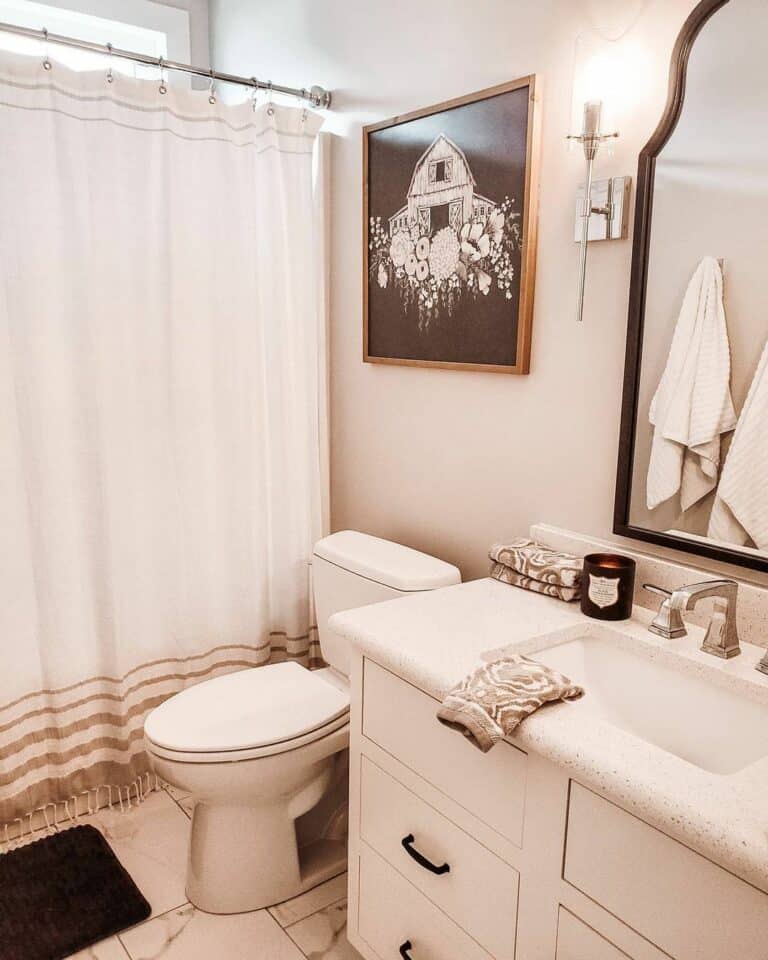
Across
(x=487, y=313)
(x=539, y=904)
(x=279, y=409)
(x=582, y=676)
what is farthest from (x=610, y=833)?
(x=279, y=409)

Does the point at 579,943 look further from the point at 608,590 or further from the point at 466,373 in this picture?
the point at 466,373

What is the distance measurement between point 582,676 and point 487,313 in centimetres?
86

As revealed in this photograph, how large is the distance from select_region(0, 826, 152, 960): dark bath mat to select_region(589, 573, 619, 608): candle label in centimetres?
133

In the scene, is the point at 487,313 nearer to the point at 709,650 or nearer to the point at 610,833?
the point at 709,650

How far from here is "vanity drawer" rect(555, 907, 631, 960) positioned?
3.31 feet

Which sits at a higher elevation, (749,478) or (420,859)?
(749,478)

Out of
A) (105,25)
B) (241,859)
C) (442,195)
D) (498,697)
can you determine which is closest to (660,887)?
(498,697)

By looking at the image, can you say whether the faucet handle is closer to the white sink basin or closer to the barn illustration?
the white sink basin

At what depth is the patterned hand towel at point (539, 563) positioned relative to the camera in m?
1.50

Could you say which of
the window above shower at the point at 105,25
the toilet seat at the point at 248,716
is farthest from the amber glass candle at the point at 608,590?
the window above shower at the point at 105,25

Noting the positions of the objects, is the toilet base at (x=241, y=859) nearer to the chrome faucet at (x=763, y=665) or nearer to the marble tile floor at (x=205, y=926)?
the marble tile floor at (x=205, y=926)

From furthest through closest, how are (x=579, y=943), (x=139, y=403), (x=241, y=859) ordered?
(x=139, y=403), (x=241, y=859), (x=579, y=943)

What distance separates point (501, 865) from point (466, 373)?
3.65ft

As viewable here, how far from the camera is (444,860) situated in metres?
1.29
